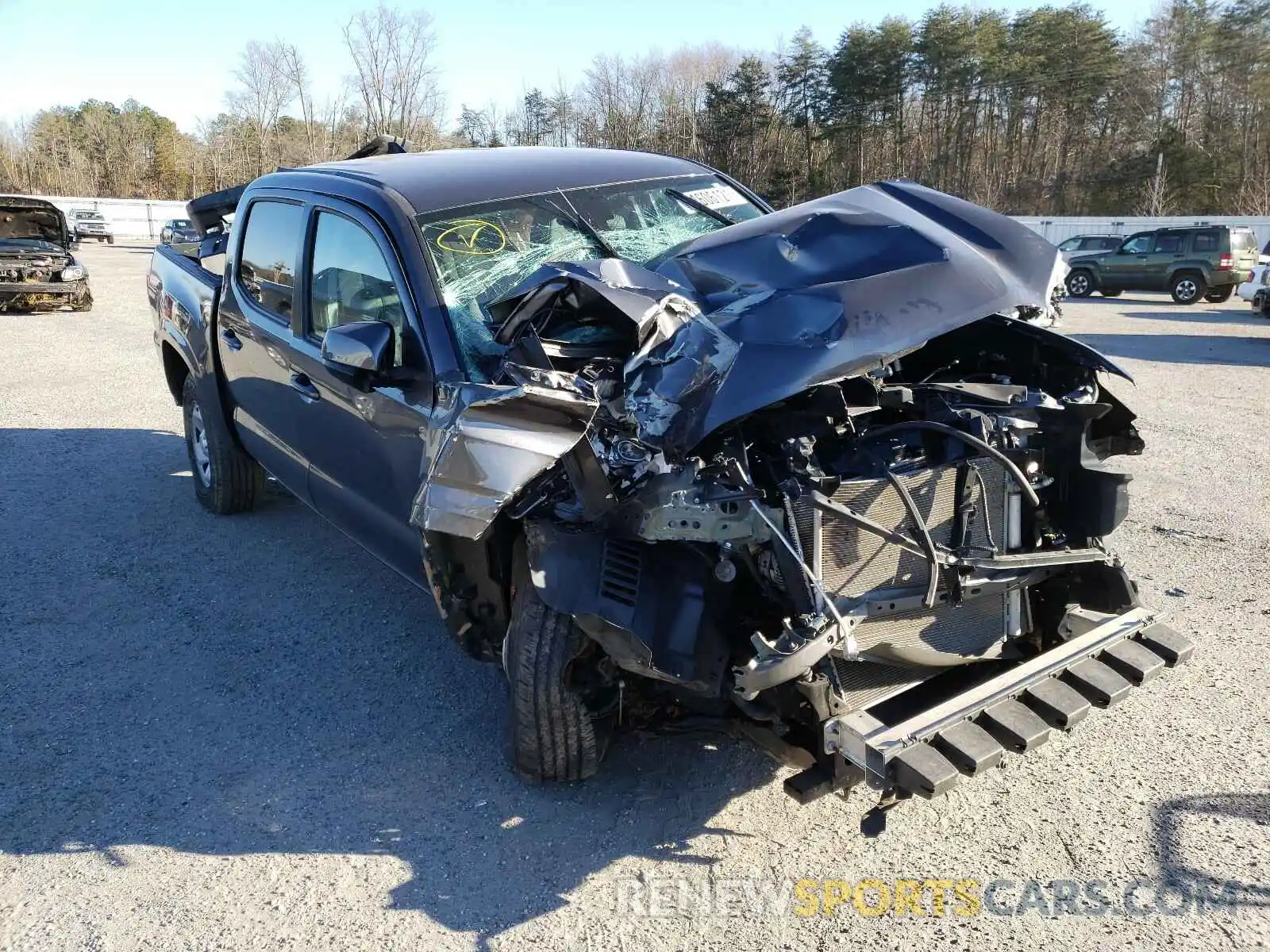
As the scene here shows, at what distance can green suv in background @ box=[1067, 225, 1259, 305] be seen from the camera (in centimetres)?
1958

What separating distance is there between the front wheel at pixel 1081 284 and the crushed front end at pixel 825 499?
21.3 m

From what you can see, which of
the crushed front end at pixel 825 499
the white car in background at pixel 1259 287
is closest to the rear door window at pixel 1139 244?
the white car in background at pixel 1259 287

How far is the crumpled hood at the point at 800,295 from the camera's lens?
263cm

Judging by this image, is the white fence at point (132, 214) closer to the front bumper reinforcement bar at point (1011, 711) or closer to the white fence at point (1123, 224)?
the white fence at point (1123, 224)

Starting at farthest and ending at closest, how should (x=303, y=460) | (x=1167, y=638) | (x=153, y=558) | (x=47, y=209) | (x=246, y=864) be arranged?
(x=47, y=209), (x=153, y=558), (x=303, y=460), (x=1167, y=638), (x=246, y=864)

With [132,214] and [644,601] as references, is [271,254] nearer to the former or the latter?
[644,601]

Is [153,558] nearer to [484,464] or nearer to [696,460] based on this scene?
[484,464]

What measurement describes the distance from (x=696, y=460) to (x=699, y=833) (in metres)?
1.20

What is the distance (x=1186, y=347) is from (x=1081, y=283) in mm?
10217

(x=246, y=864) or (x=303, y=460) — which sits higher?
(x=303, y=460)

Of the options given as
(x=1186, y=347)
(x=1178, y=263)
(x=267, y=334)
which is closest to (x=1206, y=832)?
(x=267, y=334)

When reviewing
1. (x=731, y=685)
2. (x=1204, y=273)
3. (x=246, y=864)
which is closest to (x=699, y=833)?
(x=731, y=685)

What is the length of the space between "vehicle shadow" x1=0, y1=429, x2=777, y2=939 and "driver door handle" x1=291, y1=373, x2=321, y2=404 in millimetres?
1105

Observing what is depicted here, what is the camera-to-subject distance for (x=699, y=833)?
2920mm
